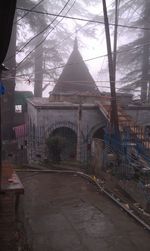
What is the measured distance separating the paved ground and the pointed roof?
15.8 m

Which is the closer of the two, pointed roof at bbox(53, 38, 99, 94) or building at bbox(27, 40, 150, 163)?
building at bbox(27, 40, 150, 163)

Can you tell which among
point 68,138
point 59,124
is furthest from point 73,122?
point 68,138

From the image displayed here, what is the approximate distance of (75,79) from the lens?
28406mm

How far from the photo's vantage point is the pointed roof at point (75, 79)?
27109 millimetres

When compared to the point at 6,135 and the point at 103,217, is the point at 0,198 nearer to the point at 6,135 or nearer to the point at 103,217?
the point at 103,217

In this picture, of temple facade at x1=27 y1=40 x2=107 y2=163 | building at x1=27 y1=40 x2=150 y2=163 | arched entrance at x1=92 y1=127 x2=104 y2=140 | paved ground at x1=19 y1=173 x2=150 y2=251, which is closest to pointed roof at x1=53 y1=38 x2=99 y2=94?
building at x1=27 y1=40 x2=150 y2=163

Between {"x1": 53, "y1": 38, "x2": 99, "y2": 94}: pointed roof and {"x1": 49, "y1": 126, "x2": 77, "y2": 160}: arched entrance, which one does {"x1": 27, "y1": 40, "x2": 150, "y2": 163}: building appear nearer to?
{"x1": 49, "y1": 126, "x2": 77, "y2": 160}: arched entrance

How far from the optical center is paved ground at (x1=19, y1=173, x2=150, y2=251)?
7.49m

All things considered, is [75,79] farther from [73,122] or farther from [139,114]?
[73,122]

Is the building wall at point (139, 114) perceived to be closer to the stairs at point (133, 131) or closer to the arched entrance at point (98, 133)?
the stairs at point (133, 131)

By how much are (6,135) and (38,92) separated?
11.7m

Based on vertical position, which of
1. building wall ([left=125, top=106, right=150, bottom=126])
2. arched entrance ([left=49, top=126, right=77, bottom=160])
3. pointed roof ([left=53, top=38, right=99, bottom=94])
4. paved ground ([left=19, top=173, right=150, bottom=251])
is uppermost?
pointed roof ([left=53, top=38, right=99, bottom=94])

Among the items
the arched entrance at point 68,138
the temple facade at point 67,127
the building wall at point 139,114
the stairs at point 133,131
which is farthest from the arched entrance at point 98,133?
the building wall at point 139,114

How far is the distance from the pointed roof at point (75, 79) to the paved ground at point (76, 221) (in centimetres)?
1576
